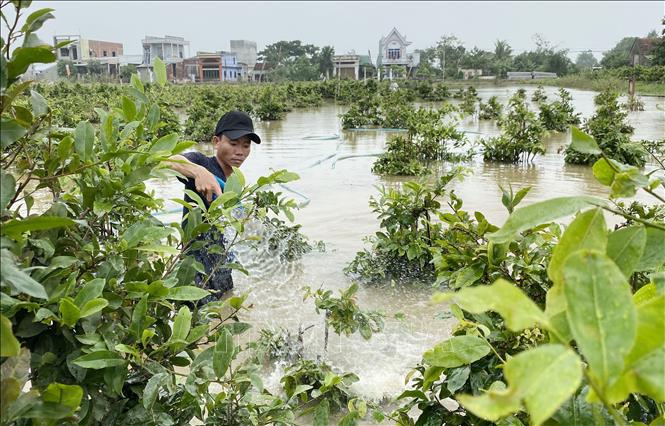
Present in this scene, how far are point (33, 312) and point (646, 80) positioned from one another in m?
40.4

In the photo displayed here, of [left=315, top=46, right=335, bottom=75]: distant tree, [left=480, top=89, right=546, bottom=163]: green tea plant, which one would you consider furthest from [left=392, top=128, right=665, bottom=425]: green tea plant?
[left=315, top=46, right=335, bottom=75]: distant tree

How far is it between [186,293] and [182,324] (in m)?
0.08

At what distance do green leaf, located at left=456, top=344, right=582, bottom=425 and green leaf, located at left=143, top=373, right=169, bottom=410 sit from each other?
95 centimetres

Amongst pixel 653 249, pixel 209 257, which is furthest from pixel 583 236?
pixel 209 257

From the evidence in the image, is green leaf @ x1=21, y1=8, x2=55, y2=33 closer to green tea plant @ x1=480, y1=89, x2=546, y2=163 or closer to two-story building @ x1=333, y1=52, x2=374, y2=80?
green tea plant @ x1=480, y1=89, x2=546, y2=163

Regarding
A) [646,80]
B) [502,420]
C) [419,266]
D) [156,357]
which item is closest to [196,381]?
[156,357]

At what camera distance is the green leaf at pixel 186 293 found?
1236 millimetres

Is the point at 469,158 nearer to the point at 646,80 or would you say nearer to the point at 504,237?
the point at 504,237

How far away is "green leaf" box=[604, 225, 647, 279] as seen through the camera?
0.60m

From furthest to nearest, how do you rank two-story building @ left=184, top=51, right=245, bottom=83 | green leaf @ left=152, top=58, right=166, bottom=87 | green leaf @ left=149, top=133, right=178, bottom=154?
two-story building @ left=184, top=51, right=245, bottom=83 < green leaf @ left=152, top=58, right=166, bottom=87 < green leaf @ left=149, top=133, right=178, bottom=154

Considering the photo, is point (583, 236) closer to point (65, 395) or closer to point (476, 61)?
point (65, 395)

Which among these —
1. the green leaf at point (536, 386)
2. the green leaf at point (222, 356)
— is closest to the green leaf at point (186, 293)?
the green leaf at point (222, 356)

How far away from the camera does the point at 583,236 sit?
58cm

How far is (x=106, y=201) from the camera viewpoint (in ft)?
4.24
